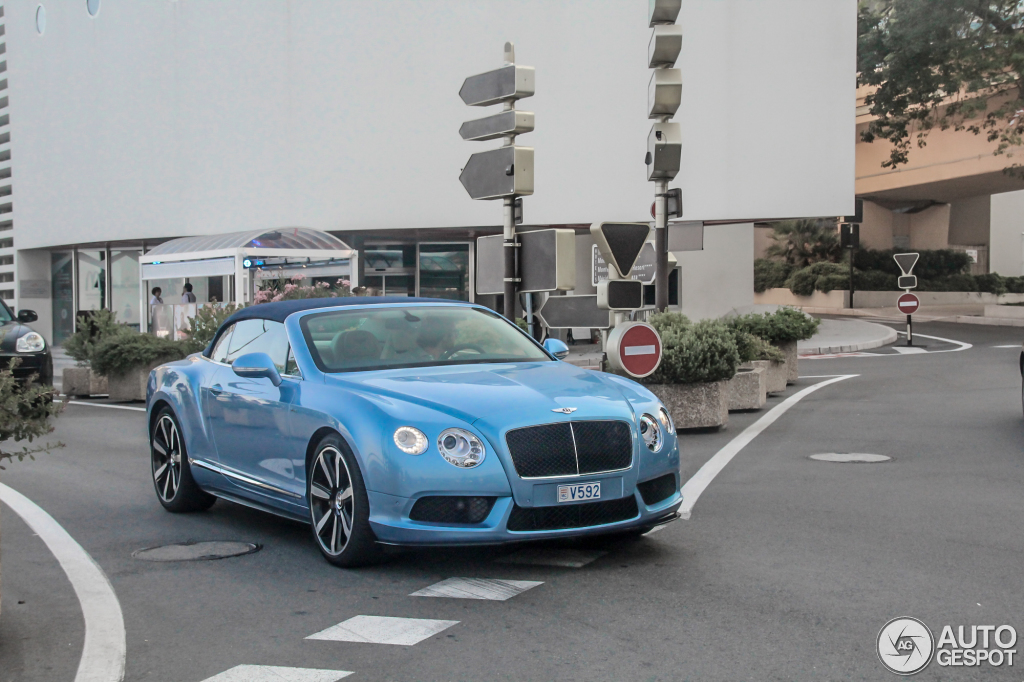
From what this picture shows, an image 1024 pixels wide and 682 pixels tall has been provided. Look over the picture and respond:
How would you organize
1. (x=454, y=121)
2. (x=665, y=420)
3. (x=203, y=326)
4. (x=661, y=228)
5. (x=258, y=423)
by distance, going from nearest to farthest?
(x=665, y=420) < (x=258, y=423) < (x=661, y=228) < (x=203, y=326) < (x=454, y=121)

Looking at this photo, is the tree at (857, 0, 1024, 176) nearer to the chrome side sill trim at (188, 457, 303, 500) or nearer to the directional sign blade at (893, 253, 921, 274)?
the directional sign blade at (893, 253, 921, 274)

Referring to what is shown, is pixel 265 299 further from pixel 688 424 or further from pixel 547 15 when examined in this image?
pixel 547 15

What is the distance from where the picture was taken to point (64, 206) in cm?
3709

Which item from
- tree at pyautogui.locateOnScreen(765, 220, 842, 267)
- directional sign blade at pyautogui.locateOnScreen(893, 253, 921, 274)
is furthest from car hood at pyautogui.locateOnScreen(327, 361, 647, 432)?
tree at pyautogui.locateOnScreen(765, 220, 842, 267)

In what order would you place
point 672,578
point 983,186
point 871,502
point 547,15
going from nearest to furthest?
point 672,578, point 871,502, point 547,15, point 983,186

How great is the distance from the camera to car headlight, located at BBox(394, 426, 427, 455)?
5719mm

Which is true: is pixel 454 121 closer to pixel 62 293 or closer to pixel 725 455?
pixel 62 293

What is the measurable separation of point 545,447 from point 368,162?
25176mm

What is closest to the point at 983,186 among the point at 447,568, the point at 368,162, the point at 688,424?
→ the point at 368,162

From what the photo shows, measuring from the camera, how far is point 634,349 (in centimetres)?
1068

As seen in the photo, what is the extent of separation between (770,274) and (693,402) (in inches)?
1745

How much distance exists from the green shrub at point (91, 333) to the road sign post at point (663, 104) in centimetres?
943

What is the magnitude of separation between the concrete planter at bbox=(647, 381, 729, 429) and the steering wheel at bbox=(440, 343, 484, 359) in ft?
17.8

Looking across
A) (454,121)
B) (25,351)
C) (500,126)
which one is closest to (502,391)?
(500,126)
